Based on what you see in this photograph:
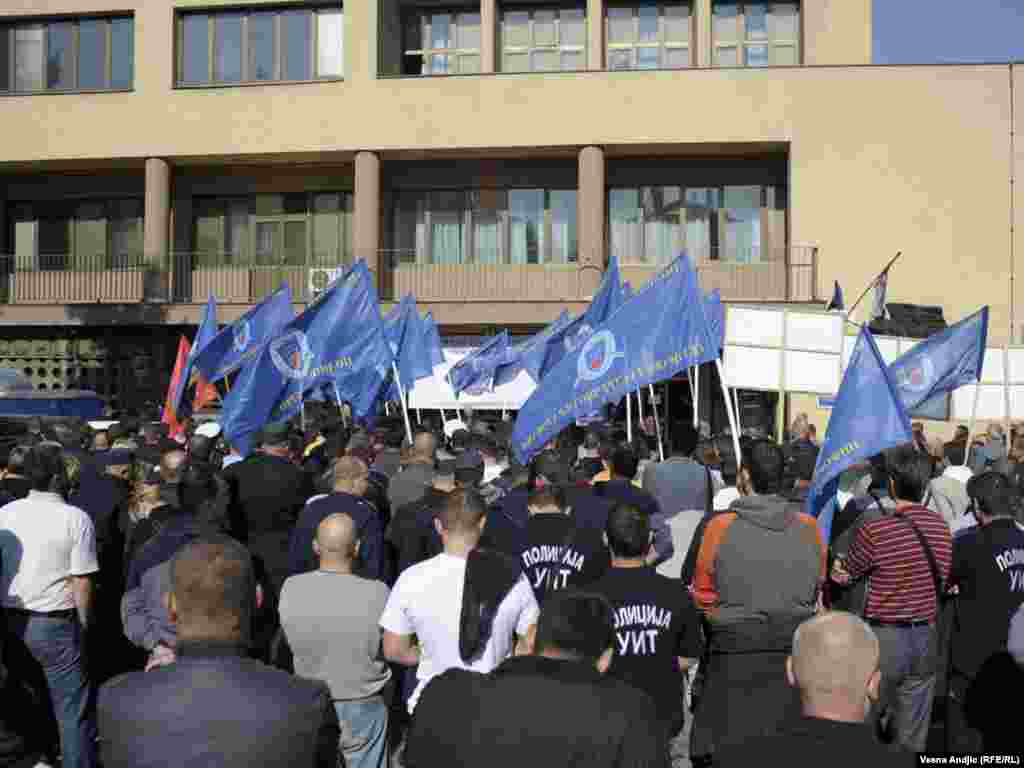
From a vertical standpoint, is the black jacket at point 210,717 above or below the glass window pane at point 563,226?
below

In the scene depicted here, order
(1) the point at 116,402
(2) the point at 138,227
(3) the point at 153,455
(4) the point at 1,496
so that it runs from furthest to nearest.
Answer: (2) the point at 138,227
(1) the point at 116,402
(3) the point at 153,455
(4) the point at 1,496

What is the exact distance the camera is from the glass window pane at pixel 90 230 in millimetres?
29734

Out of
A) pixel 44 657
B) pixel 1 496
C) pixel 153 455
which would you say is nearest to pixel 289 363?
pixel 153 455

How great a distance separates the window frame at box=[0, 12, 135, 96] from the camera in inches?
1100

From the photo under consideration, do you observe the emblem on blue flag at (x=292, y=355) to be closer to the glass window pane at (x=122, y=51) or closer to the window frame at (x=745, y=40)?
the glass window pane at (x=122, y=51)

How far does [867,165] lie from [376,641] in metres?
22.7

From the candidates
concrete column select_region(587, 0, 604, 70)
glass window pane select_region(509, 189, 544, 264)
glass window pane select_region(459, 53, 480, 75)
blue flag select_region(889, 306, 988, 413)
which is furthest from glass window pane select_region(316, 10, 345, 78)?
blue flag select_region(889, 306, 988, 413)

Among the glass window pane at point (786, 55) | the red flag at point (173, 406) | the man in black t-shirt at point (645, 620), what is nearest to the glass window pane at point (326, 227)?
the glass window pane at point (786, 55)

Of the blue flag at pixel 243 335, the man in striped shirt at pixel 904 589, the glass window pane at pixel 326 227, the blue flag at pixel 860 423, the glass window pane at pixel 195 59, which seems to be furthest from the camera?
the glass window pane at pixel 326 227

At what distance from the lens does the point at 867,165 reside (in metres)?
25.5

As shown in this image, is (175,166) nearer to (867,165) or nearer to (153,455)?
(867,165)

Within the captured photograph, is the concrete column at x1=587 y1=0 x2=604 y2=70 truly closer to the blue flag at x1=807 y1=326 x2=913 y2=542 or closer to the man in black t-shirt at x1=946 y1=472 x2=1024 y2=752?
the blue flag at x1=807 y1=326 x2=913 y2=542

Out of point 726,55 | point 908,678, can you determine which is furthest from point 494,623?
point 726,55

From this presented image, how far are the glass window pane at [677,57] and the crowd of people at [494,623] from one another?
73.8 ft
